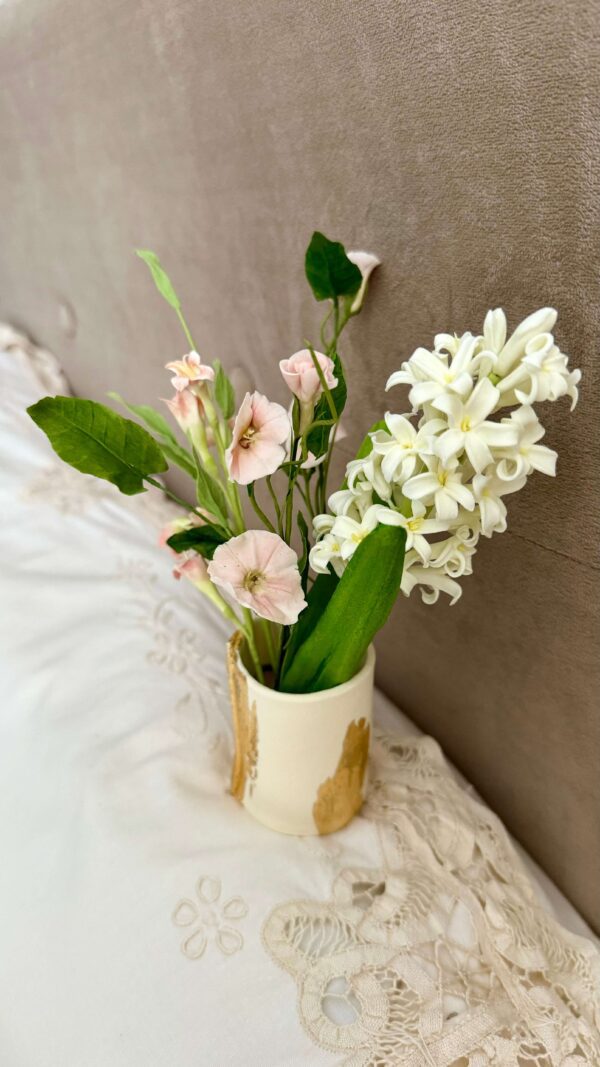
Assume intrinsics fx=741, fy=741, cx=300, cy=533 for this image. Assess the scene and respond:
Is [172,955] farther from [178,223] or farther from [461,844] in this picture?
[178,223]

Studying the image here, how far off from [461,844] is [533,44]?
485mm

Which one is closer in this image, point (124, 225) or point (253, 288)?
point (253, 288)

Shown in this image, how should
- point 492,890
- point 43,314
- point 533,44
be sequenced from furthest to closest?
point 43,314 → point 492,890 → point 533,44

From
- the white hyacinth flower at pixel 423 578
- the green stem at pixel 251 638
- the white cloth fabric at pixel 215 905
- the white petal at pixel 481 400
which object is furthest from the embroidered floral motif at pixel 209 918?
the white petal at pixel 481 400

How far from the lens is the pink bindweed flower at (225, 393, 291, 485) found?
1.17 ft

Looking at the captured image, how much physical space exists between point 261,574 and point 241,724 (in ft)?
0.57

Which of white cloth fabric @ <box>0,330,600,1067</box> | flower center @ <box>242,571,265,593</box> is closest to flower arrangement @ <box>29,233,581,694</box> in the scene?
flower center @ <box>242,571,265,593</box>

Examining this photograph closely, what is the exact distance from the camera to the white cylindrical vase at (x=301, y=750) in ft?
1.49

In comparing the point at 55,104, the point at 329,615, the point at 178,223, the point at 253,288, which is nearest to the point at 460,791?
the point at 329,615

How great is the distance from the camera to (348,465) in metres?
0.39

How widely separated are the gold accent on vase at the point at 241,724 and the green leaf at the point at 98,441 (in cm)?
14

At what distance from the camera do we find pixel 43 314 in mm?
1011

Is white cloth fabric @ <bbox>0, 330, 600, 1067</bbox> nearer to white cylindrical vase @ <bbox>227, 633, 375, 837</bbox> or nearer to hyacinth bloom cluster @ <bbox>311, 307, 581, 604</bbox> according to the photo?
white cylindrical vase @ <bbox>227, 633, 375, 837</bbox>

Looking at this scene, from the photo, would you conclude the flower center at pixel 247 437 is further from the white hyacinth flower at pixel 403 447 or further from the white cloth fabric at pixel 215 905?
the white cloth fabric at pixel 215 905
